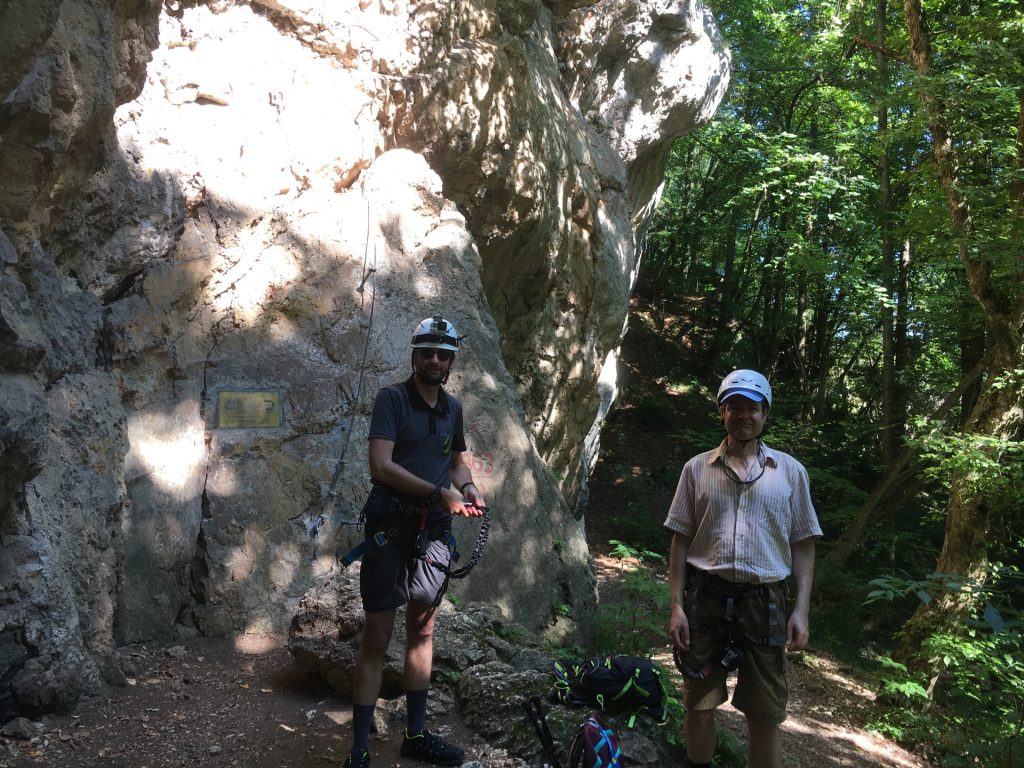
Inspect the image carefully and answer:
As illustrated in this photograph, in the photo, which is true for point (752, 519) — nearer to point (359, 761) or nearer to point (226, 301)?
point (359, 761)

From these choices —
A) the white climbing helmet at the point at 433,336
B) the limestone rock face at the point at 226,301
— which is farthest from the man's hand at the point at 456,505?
the limestone rock face at the point at 226,301

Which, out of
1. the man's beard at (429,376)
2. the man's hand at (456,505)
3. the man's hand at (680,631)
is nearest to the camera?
the man's hand at (680,631)

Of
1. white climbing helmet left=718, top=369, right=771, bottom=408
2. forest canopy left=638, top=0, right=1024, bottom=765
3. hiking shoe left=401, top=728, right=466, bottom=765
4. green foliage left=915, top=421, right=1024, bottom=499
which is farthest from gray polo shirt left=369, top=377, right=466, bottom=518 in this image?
green foliage left=915, top=421, right=1024, bottom=499

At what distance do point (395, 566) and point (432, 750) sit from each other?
2.97ft

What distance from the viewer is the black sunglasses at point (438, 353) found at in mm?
3684

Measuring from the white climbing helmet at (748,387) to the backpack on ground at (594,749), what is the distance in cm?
146

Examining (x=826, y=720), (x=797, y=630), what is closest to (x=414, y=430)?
(x=797, y=630)

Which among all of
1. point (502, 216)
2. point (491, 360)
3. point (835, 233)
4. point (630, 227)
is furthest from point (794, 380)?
point (491, 360)

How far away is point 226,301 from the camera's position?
20.0 ft

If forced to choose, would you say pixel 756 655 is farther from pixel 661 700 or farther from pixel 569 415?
pixel 569 415

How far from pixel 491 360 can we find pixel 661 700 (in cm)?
387

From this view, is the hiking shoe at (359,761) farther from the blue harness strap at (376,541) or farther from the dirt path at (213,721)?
the blue harness strap at (376,541)

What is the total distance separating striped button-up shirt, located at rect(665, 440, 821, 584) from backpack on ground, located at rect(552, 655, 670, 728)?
2.57ft

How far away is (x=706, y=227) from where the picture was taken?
2241 cm
